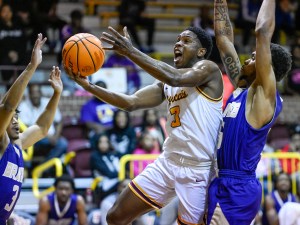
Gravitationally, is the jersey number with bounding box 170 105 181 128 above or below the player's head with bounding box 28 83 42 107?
above

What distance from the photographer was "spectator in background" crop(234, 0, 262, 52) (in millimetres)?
15812

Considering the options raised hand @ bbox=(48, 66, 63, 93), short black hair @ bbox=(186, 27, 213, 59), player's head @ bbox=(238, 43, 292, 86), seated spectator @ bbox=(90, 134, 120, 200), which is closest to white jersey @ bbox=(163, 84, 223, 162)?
player's head @ bbox=(238, 43, 292, 86)

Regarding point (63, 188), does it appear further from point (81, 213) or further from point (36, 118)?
point (36, 118)

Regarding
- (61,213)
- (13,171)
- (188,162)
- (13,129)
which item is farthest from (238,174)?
(61,213)

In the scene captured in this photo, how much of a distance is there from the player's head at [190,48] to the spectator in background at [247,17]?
9558 mm

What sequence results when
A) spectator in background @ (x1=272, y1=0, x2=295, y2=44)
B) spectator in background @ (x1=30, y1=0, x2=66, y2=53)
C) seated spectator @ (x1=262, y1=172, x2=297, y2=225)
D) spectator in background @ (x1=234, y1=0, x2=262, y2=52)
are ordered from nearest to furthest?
seated spectator @ (x1=262, y1=172, x2=297, y2=225), spectator in background @ (x1=30, y1=0, x2=66, y2=53), spectator in background @ (x1=234, y1=0, x2=262, y2=52), spectator in background @ (x1=272, y1=0, x2=295, y2=44)

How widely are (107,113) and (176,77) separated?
6225 mm

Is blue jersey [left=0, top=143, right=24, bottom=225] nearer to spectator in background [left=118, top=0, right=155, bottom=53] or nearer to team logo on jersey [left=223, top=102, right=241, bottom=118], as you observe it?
team logo on jersey [left=223, top=102, right=241, bottom=118]

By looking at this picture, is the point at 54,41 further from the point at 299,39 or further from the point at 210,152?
the point at 210,152

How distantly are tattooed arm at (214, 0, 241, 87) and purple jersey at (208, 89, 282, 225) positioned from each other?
0.63m

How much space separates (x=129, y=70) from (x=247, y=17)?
13.1ft

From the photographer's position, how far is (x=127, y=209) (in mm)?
6352

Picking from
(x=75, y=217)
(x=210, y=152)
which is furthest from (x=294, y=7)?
(x=210, y=152)

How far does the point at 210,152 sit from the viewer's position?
612 cm
